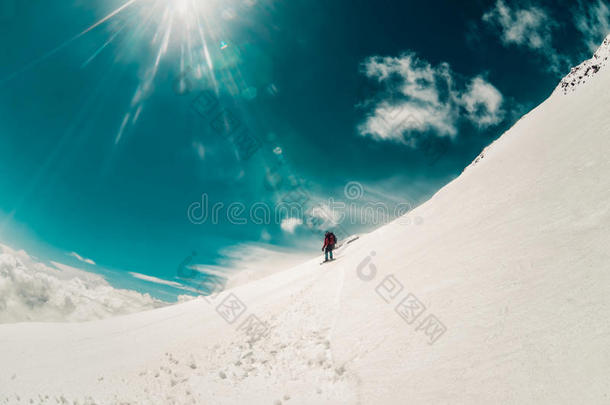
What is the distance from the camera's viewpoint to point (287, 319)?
13.4 m

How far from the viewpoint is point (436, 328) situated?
8211mm

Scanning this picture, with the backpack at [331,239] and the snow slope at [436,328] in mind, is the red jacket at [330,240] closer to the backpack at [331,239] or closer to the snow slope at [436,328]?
the backpack at [331,239]

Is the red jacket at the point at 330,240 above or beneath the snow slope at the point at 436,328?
above

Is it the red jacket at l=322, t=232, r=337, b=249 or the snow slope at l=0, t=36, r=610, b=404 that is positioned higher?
the red jacket at l=322, t=232, r=337, b=249

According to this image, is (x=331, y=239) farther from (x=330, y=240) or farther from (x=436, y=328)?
(x=436, y=328)

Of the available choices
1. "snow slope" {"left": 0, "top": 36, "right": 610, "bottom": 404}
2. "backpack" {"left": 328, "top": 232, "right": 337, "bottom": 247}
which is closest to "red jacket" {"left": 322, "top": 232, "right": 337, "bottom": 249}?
"backpack" {"left": 328, "top": 232, "right": 337, "bottom": 247}

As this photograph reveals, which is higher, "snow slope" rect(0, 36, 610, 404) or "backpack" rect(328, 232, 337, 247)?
"backpack" rect(328, 232, 337, 247)

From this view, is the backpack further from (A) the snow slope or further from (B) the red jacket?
(A) the snow slope

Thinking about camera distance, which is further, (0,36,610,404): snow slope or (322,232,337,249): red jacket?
Result: (322,232,337,249): red jacket

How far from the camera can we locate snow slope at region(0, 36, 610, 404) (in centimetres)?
616

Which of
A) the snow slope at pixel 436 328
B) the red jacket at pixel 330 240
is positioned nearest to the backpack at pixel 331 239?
the red jacket at pixel 330 240

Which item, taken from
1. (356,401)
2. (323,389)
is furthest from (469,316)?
(323,389)

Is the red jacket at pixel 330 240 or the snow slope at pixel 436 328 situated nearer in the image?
the snow slope at pixel 436 328

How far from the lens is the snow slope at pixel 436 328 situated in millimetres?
6156
